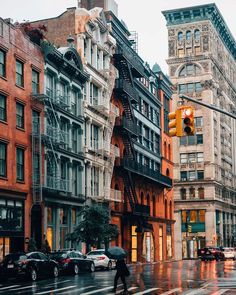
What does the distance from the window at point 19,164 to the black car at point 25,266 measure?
11.6 m

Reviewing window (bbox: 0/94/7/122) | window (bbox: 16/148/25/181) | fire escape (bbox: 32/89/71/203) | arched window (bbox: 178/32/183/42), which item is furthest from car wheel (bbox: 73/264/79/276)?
arched window (bbox: 178/32/183/42)

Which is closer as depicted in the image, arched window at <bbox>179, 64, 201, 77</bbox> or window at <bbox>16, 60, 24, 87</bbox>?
window at <bbox>16, 60, 24, 87</bbox>

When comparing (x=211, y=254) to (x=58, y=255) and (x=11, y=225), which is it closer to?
(x=11, y=225)

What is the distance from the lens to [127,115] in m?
68.1

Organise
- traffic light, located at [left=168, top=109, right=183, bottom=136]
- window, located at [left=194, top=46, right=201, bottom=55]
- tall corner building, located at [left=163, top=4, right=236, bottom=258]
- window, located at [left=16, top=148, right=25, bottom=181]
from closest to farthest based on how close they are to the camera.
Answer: traffic light, located at [left=168, top=109, right=183, bottom=136]
window, located at [left=16, top=148, right=25, bottom=181]
tall corner building, located at [left=163, top=4, right=236, bottom=258]
window, located at [left=194, top=46, right=201, bottom=55]

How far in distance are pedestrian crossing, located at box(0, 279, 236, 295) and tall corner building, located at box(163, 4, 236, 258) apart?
274 feet

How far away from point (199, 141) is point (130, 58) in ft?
165

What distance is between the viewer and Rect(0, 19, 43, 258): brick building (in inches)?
1686

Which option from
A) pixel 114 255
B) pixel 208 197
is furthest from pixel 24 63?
pixel 208 197

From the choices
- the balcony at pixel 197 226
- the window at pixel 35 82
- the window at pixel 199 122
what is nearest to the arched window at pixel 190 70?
the window at pixel 199 122

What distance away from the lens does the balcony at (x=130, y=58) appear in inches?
2580

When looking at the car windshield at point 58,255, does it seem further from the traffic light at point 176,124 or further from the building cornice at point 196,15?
the building cornice at point 196,15

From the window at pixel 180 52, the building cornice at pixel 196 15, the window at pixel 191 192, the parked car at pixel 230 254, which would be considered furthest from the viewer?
the window at pixel 180 52

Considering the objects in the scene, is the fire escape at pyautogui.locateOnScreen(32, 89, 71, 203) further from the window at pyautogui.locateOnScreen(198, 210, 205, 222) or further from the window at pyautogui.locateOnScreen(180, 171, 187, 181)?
the window at pyautogui.locateOnScreen(180, 171, 187, 181)
